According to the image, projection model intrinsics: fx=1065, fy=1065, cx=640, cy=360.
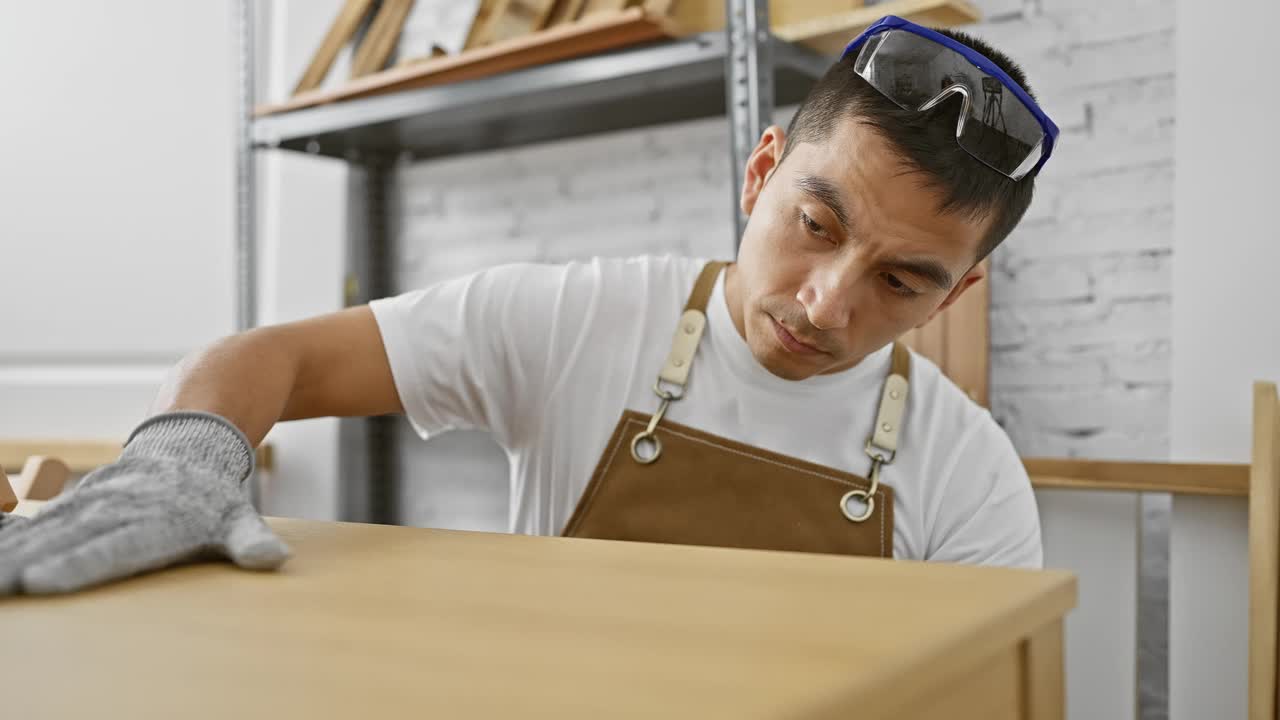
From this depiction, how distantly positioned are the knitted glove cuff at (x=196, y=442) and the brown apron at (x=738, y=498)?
0.48 m

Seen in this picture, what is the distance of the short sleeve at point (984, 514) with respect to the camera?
117 cm

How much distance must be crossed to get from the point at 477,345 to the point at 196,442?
50 cm

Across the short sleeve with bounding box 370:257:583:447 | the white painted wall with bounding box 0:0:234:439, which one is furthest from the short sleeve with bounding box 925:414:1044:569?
the white painted wall with bounding box 0:0:234:439

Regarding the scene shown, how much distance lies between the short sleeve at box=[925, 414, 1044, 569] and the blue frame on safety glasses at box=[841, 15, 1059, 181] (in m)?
0.36

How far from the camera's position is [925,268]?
1.00 m

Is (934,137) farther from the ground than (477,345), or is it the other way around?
(934,137)

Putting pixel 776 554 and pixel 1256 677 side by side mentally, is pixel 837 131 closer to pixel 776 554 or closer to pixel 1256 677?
pixel 776 554

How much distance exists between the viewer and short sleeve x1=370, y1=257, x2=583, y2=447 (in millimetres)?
1164

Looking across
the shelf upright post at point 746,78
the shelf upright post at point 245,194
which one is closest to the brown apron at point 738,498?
the shelf upright post at point 746,78

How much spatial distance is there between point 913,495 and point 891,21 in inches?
19.8

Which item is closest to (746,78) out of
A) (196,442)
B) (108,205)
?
(196,442)

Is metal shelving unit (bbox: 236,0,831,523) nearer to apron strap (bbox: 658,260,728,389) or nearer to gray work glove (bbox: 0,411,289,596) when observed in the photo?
apron strap (bbox: 658,260,728,389)

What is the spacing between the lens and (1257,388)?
1.53m

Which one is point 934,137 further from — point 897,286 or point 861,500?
point 861,500
